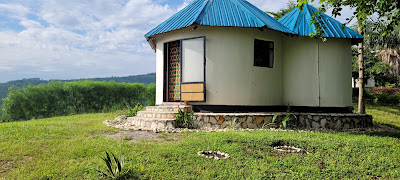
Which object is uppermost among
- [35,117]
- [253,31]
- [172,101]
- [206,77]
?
[253,31]

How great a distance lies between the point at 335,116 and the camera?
8.44 m

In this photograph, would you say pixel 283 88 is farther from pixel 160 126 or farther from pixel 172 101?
pixel 160 126

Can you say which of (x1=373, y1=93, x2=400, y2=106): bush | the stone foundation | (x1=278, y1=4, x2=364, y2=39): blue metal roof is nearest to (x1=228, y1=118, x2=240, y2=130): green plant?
the stone foundation

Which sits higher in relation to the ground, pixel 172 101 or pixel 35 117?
pixel 172 101

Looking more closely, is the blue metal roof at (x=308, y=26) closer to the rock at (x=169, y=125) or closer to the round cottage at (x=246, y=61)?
the round cottage at (x=246, y=61)

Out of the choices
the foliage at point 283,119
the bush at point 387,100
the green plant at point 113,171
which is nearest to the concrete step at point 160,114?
the foliage at point 283,119

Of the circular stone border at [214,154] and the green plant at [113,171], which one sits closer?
the green plant at [113,171]

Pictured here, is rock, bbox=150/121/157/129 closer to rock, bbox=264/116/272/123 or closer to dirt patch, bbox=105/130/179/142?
dirt patch, bbox=105/130/179/142

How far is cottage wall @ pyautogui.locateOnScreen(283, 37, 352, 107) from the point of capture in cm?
918

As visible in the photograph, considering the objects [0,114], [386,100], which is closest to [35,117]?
[0,114]

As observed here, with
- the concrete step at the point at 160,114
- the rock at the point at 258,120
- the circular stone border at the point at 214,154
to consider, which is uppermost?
the concrete step at the point at 160,114

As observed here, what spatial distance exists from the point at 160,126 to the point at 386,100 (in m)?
16.2

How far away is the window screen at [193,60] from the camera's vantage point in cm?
837

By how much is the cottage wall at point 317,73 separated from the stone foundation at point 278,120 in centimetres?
81
